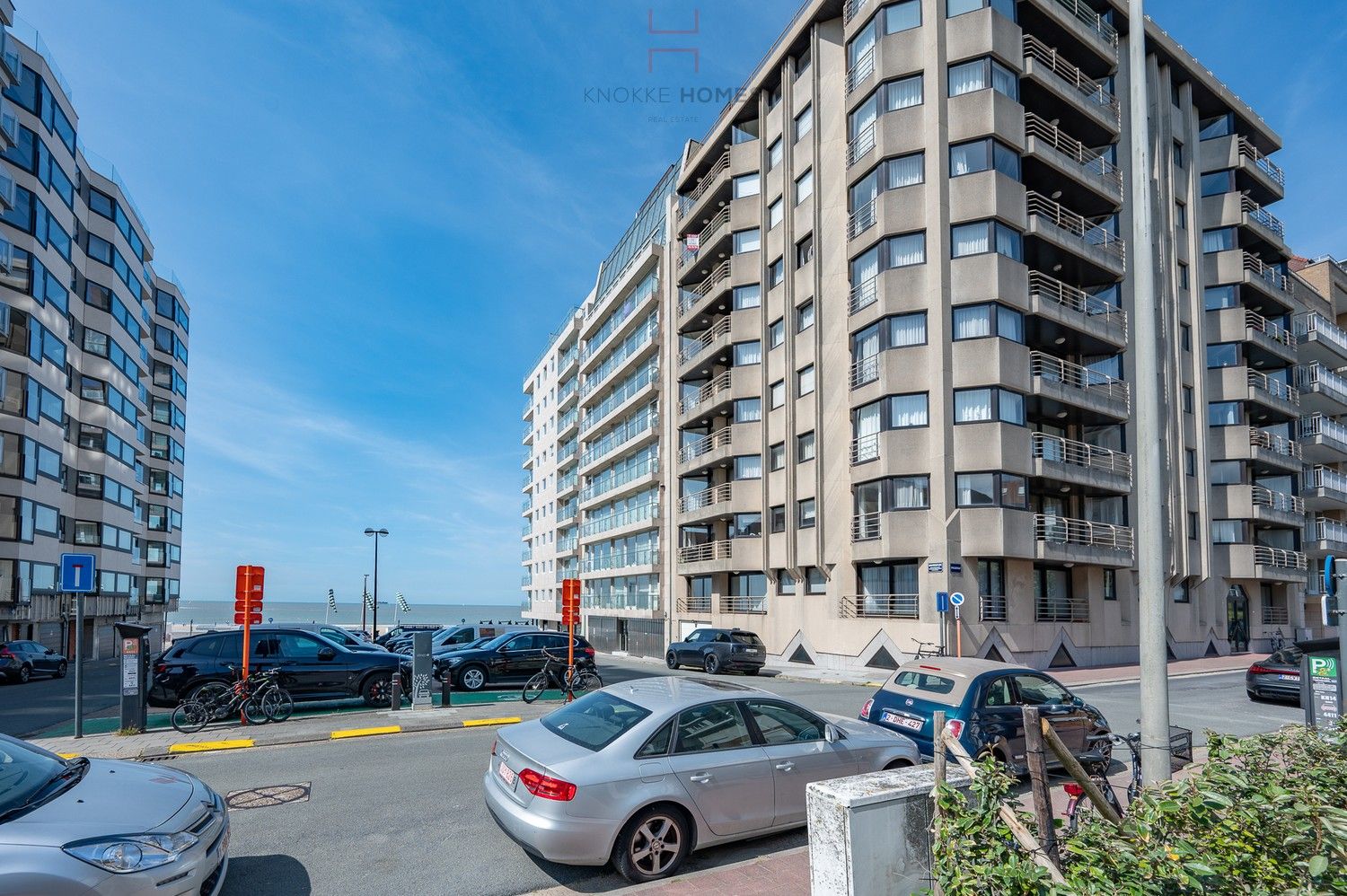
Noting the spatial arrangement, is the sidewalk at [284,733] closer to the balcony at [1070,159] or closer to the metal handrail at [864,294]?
the metal handrail at [864,294]

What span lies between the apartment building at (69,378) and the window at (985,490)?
123 ft

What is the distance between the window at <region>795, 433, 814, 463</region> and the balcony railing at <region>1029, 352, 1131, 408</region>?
8.45 meters

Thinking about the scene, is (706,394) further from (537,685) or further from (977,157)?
(537,685)

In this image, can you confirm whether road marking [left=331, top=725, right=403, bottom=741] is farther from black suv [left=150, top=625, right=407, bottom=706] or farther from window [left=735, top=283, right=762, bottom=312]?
window [left=735, top=283, right=762, bottom=312]

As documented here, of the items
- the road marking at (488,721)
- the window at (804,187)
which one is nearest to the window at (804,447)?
the window at (804,187)

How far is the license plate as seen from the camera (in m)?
9.80

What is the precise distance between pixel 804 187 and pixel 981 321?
1038 centimetres

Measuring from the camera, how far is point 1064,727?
10.2m

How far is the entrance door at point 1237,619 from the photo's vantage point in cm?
3638

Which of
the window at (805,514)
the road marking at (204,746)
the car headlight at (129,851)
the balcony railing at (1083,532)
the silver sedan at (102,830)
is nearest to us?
the silver sedan at (102,830)

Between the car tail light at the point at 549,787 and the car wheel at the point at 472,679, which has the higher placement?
the car tail light at the point at 549,787

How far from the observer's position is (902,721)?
10070 mm

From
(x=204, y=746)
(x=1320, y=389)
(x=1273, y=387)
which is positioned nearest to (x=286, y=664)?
(x=204, y=746)

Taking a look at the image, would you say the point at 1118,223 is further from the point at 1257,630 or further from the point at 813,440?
the point at 1257,630
